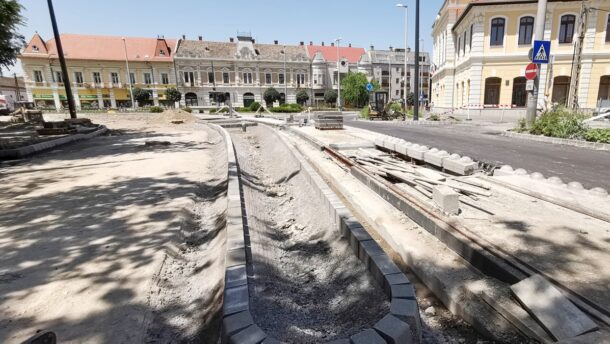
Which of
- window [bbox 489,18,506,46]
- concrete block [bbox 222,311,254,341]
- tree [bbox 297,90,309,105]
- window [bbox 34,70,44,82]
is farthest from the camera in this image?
tree [bbox 297,90,309,105]

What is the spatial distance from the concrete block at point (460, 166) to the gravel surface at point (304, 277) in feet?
9.34

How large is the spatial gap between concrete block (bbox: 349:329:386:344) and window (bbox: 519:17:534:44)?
1255 inches

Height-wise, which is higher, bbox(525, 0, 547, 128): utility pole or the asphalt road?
bbox(525, 0, 547, 128): utility pole

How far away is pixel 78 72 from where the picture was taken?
5472cm

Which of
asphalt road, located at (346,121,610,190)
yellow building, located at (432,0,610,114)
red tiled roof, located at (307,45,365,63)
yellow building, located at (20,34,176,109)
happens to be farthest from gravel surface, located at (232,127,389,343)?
red tiled roof, located at (307,45,365,63)

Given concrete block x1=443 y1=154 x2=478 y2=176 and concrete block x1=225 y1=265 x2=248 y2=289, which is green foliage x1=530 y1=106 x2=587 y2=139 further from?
concrete block x1=225 y1=265 x2=248 y2=289

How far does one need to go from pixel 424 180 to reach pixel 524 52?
27782 mm

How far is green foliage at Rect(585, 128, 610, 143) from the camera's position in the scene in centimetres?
975

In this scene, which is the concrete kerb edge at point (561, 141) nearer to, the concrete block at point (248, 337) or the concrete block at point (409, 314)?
the concrete block at point (409, 314)

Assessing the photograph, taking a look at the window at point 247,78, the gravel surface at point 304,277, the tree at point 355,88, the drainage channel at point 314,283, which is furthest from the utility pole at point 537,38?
the window at point 247,78

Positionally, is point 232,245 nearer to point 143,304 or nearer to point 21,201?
point 143,304

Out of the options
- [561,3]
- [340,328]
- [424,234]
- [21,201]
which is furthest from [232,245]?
[561,3]

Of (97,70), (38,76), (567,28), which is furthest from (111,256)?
(38,76)

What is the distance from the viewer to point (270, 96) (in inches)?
2293
